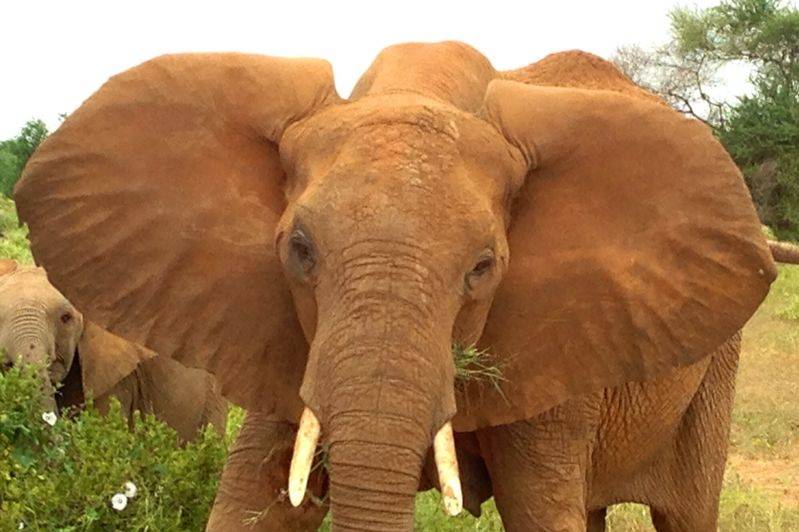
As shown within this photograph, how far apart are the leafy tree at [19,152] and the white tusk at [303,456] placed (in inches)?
1148

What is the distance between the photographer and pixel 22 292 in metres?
5.98

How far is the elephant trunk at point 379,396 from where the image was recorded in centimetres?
231

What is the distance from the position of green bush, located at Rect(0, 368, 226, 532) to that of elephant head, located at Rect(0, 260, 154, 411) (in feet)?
3.25

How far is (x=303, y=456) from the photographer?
237cm

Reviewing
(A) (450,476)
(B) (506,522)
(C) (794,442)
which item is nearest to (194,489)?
(B) (506,522)

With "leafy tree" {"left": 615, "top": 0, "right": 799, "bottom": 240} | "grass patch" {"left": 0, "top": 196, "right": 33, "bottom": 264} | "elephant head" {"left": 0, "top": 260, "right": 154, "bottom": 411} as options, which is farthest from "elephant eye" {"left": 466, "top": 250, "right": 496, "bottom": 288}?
"leafy tree" {"left": 615, "top": 0, "right": 799, "bottom": 240}

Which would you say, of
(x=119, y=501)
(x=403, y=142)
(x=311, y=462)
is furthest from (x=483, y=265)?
(x=119, y=501)

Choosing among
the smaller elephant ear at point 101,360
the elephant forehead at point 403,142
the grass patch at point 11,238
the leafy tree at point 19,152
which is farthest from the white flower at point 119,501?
the leafy tree at point 19,152

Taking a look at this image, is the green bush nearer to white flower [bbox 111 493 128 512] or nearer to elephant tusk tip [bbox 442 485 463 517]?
white flower [bbox 111 493 128 512]

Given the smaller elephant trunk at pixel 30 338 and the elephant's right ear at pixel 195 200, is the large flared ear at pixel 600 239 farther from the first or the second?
the smaller elephant trunk at pixel 30 338

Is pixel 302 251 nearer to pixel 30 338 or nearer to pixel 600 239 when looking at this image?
pixel 600 239

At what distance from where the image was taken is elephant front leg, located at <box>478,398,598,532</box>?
3229mm

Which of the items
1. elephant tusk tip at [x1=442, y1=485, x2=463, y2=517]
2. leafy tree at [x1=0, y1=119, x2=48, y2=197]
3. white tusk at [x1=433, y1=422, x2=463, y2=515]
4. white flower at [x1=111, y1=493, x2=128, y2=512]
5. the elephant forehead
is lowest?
leafy tree at [x1=0, y1=119, x2=48, y2=197]

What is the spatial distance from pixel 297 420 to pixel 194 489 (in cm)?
153
